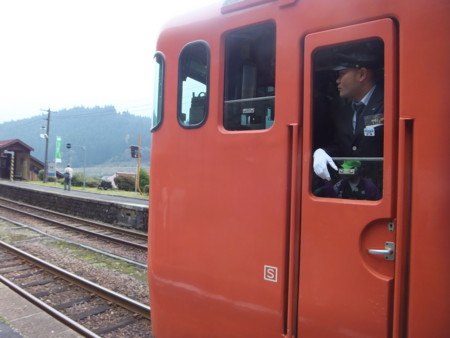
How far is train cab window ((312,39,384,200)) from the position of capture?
1835 mm

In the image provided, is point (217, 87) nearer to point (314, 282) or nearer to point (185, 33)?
point (185, 33)

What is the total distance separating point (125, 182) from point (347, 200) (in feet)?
102

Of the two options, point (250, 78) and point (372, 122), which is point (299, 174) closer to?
point (372, 122)

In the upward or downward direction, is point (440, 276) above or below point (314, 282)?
above

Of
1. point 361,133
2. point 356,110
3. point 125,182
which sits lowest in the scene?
point 125,182

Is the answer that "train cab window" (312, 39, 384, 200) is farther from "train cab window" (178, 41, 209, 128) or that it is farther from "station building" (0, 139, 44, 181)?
"station building" (0, 139, 44, 181)

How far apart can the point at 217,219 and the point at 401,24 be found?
1.52 m

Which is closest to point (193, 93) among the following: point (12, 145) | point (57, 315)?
point (57, 315)

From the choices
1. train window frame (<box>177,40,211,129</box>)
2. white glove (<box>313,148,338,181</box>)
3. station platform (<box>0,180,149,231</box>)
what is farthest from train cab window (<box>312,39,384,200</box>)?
station platform (<box>0,180,149,231</box>)

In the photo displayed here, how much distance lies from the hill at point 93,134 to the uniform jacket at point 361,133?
449 ft

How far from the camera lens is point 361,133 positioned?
6.29 feet

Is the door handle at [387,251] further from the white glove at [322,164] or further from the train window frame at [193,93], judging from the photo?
the train window frame at [193,93]

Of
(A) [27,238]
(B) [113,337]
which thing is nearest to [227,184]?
(B) [113,337]

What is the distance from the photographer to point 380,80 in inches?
75.0
